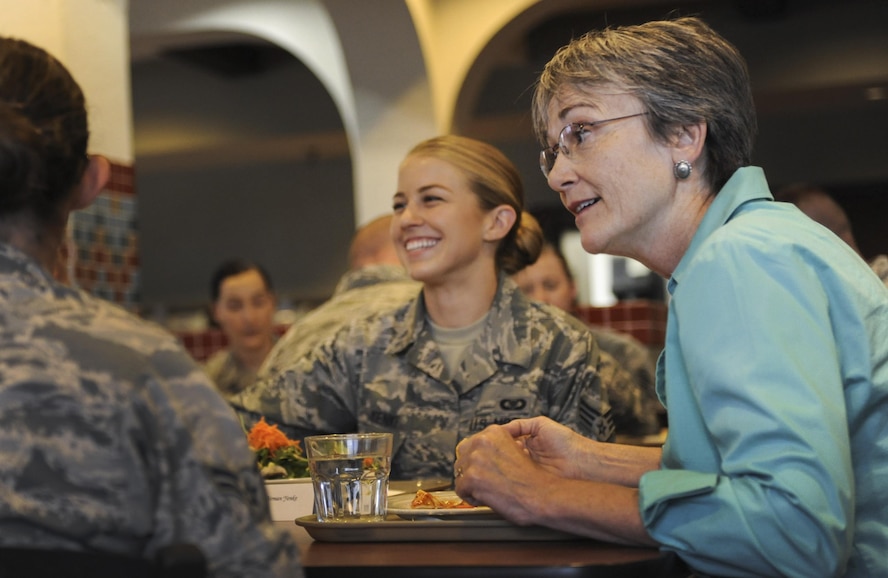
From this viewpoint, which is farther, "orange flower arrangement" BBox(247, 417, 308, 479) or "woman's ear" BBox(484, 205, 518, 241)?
"woman's ear" BBox(484, 205, 518, 241)

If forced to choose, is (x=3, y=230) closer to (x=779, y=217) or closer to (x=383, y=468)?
(x=383, y=468)

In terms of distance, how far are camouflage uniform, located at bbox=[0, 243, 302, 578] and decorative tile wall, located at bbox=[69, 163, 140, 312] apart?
9.00ft

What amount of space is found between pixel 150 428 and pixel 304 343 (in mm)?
2215

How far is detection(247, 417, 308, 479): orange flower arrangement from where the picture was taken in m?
2.02

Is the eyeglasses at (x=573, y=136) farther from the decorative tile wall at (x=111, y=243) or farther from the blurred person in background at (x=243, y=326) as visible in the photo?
the blurred person in background at (x=243, y=326)

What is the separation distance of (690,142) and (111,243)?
2.77m

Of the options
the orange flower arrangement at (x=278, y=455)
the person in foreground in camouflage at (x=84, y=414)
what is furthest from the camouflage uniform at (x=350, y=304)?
the person in foreground in camouflage at (x=84, y=414)

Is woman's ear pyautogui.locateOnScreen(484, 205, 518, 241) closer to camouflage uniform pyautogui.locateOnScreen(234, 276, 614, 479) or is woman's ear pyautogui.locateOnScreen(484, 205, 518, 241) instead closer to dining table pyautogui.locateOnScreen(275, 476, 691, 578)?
camouflage uniform pyautogui.locateOnScreen(234, 276, 614, 479)

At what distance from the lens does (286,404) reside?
264cm

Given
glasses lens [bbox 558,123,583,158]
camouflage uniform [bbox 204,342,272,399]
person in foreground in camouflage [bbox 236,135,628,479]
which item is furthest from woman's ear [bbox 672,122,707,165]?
camouflage uniform [bbox 204,342,272,399]

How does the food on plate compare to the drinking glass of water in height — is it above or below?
below

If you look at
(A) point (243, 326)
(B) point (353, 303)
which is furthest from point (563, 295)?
(A) point (243, 326)

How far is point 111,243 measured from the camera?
401 cm

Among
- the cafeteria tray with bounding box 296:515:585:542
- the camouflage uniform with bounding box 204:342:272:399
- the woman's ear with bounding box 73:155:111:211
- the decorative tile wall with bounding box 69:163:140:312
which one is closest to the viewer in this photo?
the woman's ear with bounding box 73:155:111:211
